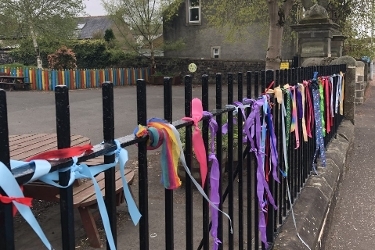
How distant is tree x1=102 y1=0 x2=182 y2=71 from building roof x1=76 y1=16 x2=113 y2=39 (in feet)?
63.8

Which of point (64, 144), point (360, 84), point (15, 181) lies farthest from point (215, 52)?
point (15, 181)

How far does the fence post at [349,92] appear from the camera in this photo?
25.1 ft

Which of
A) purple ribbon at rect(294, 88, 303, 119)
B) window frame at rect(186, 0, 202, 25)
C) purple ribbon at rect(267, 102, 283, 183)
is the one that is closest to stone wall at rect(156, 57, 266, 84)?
window frame at rect(186, 0, 202, 25)

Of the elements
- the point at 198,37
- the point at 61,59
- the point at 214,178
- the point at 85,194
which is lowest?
the point at 85,194

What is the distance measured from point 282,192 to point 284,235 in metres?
0.34

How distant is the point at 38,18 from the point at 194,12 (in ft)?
32.0

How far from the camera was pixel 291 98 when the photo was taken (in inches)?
139

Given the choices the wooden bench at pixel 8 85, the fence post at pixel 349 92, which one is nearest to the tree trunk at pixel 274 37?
the fence post at pixel 349 92

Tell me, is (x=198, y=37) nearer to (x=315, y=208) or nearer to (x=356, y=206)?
(x=356, y=206)

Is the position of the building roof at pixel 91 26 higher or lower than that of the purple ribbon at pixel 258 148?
higher

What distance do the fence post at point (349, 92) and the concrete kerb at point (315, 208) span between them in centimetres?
240

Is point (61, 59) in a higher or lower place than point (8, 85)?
higher

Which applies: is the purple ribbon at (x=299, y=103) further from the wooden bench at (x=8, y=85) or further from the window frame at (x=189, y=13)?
the window frame at (x=189, y=13)

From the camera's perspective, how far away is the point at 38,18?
86.8ft
